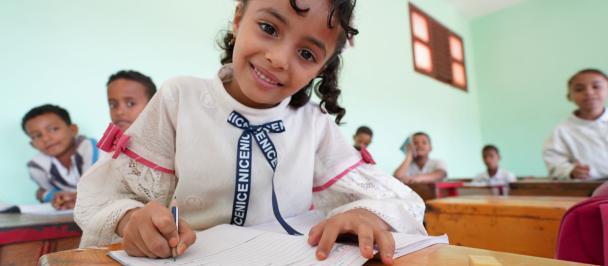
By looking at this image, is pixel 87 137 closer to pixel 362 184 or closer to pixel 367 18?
pixel 362 184

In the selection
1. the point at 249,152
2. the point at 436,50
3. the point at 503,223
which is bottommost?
the point at 503,223

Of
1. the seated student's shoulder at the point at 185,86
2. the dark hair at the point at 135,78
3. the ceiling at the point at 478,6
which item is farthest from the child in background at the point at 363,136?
the ceiling at the point at 478,6

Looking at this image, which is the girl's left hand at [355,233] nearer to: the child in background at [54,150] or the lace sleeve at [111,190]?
the lace sleeve at [111,190]

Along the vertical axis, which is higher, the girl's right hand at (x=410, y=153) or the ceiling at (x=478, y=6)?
the ceiling at (x=478, y=6)

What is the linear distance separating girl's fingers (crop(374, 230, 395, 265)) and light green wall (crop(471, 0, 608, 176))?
224 inches

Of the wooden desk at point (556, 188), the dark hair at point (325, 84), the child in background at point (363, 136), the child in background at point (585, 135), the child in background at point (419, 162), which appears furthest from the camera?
the child in background at point (419, 162)

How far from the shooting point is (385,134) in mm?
3750

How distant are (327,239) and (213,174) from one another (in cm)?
31

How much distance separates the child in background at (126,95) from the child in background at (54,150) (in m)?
0.26

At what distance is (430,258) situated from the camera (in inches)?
15.7

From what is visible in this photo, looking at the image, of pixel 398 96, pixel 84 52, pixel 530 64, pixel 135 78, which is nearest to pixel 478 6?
pixel 530 64

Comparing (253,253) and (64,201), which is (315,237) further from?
(64,201)

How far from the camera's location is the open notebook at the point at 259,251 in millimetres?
396

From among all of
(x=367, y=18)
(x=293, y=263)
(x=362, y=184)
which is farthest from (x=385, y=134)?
(x=293, y=263)
